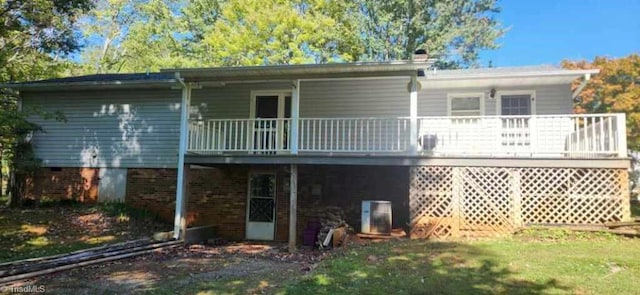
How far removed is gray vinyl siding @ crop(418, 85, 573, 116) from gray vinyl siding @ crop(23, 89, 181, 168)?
7435 millimetres

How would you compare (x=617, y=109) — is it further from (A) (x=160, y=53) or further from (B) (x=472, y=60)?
(A) (x=160, y=53)

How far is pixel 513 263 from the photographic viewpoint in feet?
23.1

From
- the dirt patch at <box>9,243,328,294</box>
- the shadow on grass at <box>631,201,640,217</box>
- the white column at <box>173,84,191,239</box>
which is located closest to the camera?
the dirt patch at <box>9,243,328,294</box>

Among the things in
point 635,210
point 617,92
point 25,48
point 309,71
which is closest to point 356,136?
point 309,71

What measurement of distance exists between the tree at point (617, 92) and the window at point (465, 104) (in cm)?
1180

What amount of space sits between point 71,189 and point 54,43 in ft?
18.0

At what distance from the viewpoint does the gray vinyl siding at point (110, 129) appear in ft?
44.4

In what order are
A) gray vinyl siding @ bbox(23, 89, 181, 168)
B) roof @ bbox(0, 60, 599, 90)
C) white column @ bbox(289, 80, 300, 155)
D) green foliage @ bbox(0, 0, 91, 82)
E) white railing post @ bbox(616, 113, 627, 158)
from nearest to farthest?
white railing post @ bbox(616, 113, 627, 158)
roof @ bbox(0, 60, 599, 90)
white column @ bbox(289, 80, 300, 155)
green foliage @ bbox(0, 0, 91, 82)
gray vinyl siding @ bbox(23, 89, 181, 168)

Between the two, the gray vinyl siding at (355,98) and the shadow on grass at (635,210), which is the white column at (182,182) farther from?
the shadow on grass at (635,210)

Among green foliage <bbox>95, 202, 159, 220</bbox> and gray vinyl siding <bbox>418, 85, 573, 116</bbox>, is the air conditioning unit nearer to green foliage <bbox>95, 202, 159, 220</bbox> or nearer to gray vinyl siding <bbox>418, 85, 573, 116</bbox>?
gray vinyl siding <bbox>418, 85, 573, 116</bbox>

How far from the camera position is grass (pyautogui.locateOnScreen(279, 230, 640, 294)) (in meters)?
5.89

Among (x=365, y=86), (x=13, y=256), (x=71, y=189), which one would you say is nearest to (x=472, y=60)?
(x=365, y=86)

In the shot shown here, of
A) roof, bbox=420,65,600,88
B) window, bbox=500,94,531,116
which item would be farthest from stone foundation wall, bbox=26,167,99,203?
window, bbox=500,94,531,116

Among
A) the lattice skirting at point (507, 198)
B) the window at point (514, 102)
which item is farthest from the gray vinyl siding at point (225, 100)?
the window at point (514, 102)
